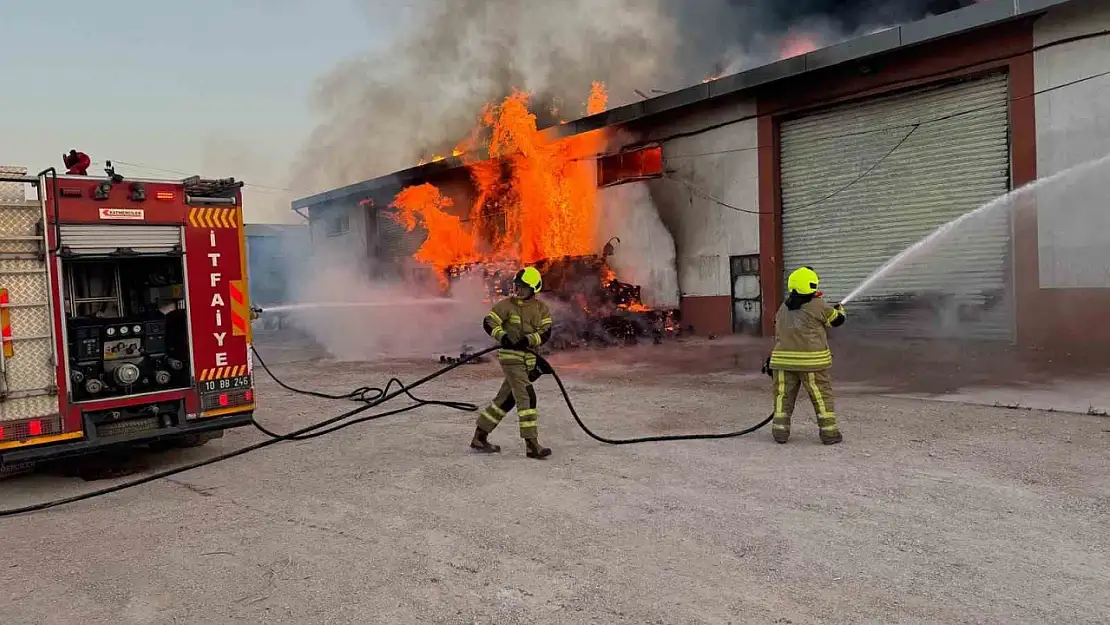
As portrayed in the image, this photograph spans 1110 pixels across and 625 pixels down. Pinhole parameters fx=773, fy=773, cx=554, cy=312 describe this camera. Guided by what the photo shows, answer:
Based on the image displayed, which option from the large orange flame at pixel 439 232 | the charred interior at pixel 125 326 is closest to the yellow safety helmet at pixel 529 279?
the charred interior at pixel 125 326

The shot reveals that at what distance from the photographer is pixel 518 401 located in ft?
20.5

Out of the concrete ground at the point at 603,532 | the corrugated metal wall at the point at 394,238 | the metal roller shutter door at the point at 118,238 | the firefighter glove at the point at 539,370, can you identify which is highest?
the corrugated metal wall at the point at 394,238

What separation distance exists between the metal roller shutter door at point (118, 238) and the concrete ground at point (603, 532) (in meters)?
1.84

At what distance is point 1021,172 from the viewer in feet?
39.2

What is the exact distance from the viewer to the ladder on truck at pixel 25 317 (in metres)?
5.54

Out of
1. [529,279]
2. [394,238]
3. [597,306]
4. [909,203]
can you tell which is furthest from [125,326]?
[394,238]

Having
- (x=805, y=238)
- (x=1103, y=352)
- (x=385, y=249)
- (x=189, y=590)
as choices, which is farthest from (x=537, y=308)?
(x=385, y=249)

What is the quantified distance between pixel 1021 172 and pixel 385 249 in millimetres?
21900

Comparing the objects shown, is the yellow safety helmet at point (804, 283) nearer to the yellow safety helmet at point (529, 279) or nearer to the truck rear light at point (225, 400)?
the yellow safety helmet at point (529, 279)

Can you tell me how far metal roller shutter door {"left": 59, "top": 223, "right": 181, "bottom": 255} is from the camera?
5.87 m

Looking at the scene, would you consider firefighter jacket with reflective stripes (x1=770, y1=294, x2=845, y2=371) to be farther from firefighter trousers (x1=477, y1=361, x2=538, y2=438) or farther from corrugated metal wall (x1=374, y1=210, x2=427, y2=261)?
corrugated metal wall (x1=374, y1=210, x2=427, y2=261)

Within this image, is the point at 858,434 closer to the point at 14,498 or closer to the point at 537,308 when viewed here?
the point at 537,308

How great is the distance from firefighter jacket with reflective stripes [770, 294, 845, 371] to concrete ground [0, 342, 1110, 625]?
67 centimetres

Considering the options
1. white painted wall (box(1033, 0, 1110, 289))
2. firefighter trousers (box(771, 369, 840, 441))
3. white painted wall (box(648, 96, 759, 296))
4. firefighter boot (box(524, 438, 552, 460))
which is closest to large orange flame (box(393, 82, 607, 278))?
white painted wall (box(648, 96, 759, 296))
